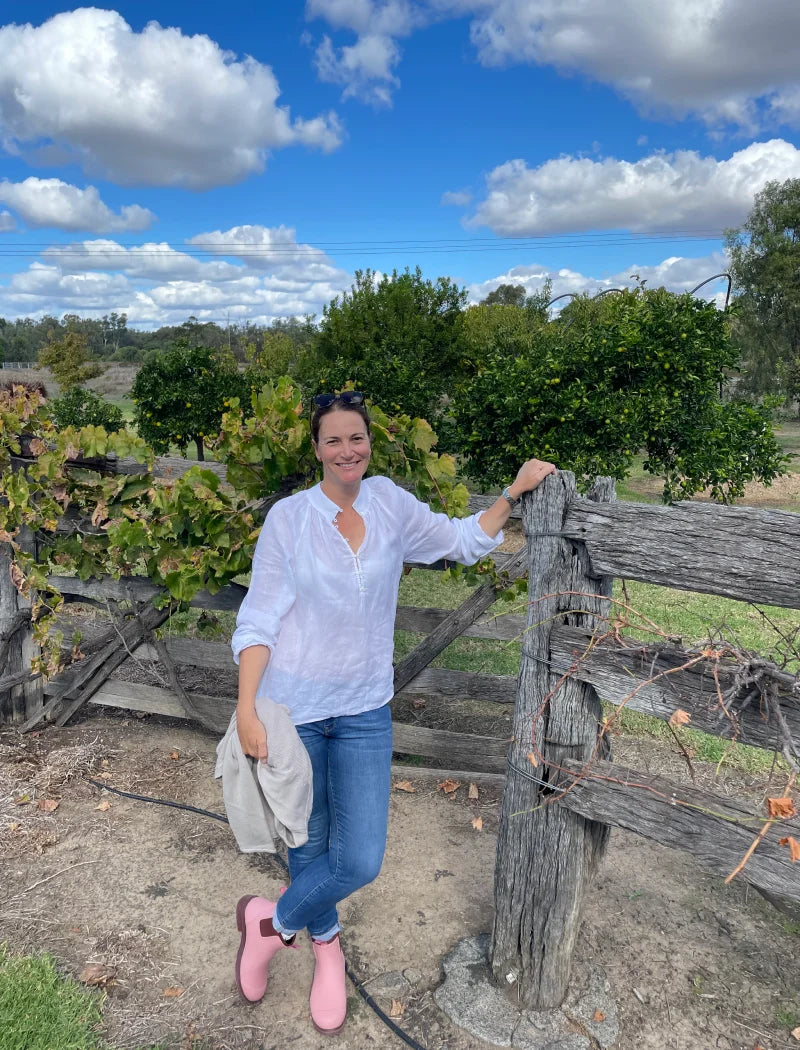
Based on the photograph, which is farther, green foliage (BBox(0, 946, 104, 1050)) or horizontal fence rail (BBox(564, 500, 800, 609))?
green foliage (BBox(0, 946, 104, 1050))

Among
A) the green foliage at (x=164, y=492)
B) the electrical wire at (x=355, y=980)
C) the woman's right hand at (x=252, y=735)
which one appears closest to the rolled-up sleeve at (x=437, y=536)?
the woman's right hand at (x=252, y=735)

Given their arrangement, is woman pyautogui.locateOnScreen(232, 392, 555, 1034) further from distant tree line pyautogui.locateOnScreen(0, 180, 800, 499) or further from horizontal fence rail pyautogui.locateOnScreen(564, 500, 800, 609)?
distant tree line pyautogui.locateOnScreen(0, 180, 800, 499)

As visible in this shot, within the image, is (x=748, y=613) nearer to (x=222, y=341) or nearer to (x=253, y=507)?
(x=253, y=507)

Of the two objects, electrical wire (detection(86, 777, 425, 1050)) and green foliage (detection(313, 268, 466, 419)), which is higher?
green foliage (detection(313, 268, 466, 419))

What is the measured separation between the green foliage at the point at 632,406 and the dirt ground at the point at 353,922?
5248mm

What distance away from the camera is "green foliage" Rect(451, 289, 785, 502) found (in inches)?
351

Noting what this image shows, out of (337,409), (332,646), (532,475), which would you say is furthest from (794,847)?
(337,409)

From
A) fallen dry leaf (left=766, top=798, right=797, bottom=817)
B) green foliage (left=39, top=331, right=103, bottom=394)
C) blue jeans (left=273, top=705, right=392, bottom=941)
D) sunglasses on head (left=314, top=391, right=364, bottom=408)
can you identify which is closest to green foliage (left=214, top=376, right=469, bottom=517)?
sunglasses on head (left=314, top=391, right=364, bottom=408)

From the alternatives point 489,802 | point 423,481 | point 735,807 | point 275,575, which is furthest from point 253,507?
point 735,807

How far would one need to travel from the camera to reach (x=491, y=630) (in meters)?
4.70

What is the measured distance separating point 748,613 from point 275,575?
21.7ft

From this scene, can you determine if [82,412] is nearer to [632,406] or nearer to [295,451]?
[632,406]

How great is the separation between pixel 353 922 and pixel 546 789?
4.03ft

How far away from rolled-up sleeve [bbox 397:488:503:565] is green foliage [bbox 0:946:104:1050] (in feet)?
6.71
